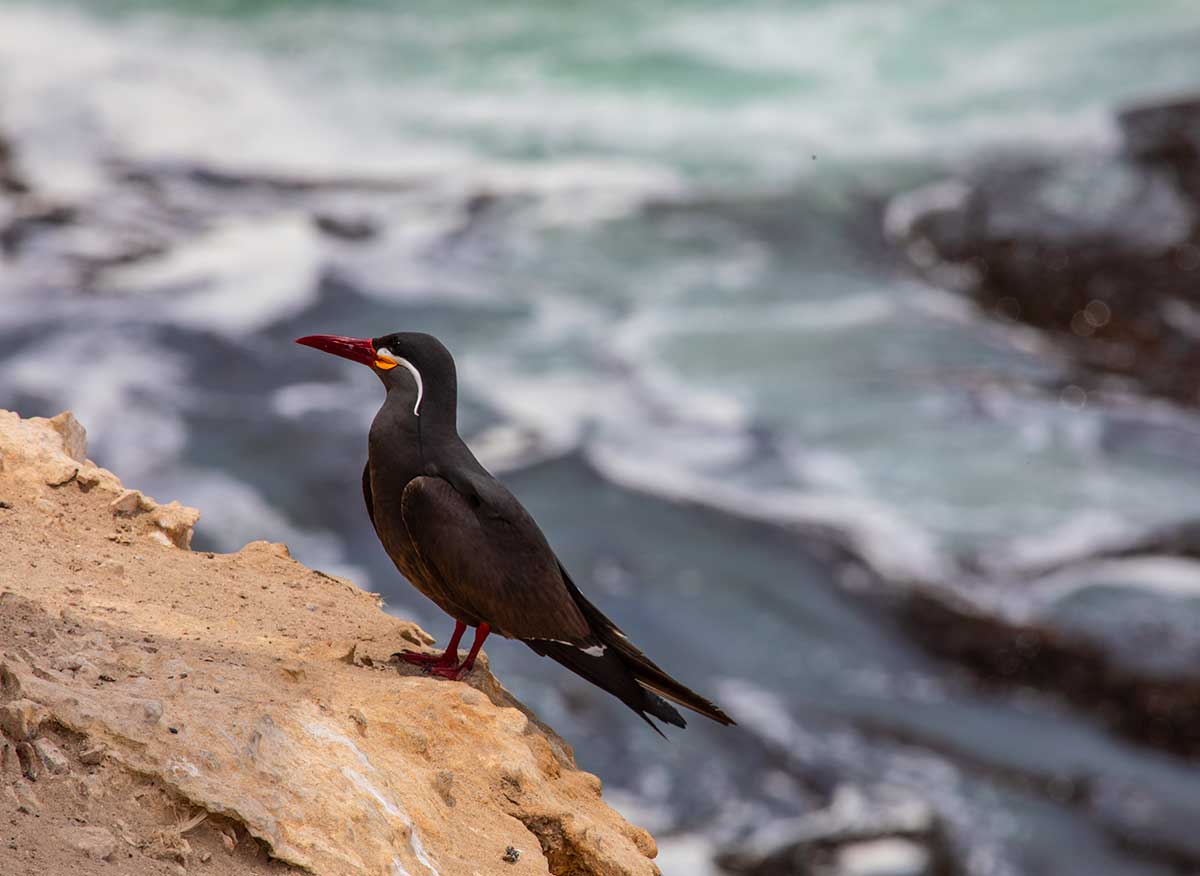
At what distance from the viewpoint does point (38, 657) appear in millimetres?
4758

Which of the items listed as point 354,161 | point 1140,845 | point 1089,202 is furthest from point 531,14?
point 1140,845

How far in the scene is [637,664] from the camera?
19.5 feet

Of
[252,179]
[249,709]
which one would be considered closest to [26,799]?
[249,709]

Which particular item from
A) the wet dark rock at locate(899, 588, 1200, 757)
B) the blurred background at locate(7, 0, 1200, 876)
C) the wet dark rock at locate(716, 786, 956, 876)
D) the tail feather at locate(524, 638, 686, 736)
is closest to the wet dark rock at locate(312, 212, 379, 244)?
the blurred background at locate(7, 0, 1200, 876)

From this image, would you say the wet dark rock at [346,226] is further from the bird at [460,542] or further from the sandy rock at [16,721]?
the sandy rock at [16,721]

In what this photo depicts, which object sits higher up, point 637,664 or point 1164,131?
point 1164,131

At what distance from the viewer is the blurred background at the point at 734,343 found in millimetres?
13656

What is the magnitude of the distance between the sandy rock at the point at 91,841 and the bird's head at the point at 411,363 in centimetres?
204

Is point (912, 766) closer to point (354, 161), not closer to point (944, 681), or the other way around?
point (944, 681)

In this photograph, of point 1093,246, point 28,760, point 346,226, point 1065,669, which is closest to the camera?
point 28,760

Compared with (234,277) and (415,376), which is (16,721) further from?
(234,277)

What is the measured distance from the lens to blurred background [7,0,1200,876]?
44.8 ft

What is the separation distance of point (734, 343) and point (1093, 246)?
4.71 metres

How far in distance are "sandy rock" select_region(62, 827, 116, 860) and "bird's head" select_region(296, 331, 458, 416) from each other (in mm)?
2040
